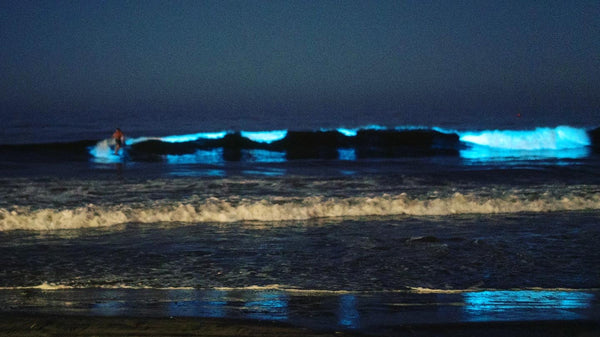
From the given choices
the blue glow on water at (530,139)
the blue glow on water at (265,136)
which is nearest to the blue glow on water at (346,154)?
the blue glow on water at (265,136)

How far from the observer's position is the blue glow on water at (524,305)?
4.47 metres

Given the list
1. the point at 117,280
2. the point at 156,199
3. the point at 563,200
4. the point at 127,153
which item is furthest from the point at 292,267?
the point at 127,153

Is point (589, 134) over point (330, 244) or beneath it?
over

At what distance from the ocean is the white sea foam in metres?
0.03

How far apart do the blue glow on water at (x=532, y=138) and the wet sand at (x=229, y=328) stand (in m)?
26.7

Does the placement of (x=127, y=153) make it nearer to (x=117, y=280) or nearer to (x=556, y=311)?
(x=117, y=280)

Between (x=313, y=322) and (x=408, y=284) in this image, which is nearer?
(x=313, y=322)

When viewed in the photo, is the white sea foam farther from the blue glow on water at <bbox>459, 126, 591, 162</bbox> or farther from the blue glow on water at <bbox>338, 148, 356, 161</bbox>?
the blue glow on water at <bbox>459, 126, 591, 162</bbox>

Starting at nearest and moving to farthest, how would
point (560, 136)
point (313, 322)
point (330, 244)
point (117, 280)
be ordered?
point (313, 322) < point (117, 280) < point (330, 244) < point (560, 136)

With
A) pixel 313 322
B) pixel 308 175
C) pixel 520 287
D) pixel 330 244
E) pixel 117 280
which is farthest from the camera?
pixel 308 175

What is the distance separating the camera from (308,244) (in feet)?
24.6

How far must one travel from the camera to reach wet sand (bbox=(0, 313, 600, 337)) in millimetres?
4113

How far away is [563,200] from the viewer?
10570 millimetres

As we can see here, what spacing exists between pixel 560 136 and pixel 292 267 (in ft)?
95.0
